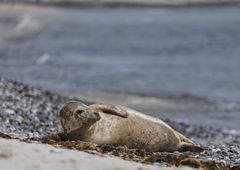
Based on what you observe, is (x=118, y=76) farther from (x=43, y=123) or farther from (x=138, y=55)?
(x=43, y=123)

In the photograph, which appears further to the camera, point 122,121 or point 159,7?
point 159,7

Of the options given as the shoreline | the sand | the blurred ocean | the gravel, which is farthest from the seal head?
the shoreline

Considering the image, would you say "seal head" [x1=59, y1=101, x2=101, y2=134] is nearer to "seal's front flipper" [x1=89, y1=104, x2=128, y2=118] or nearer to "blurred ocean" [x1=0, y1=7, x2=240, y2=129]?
"seal's front flipper" [x1=89, y1=104, x2=128, y2=118]

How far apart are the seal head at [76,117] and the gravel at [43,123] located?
3.11ft

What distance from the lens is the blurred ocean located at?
20.6 meters

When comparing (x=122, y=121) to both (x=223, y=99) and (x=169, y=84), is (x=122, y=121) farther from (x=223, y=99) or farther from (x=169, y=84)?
(x=169, y=84)

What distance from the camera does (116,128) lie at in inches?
371

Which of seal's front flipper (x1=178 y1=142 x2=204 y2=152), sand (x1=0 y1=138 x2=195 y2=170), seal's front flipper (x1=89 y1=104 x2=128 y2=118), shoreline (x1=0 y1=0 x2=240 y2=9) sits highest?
shoreline (x1=0 y1=0 x2=240 y2=9)

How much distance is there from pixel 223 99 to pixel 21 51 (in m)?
15.0

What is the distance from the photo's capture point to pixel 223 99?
2097cm

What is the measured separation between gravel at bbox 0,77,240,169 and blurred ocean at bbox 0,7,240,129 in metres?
1.76

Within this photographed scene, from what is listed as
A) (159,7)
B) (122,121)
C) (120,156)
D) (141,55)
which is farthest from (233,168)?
(159,7)

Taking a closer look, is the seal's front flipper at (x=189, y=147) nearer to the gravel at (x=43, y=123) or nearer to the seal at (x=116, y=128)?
the seal at (x=116, y=128)

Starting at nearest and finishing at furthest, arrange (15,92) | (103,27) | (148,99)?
1. (15,92)
2. (148,99)
3. (103,27)
